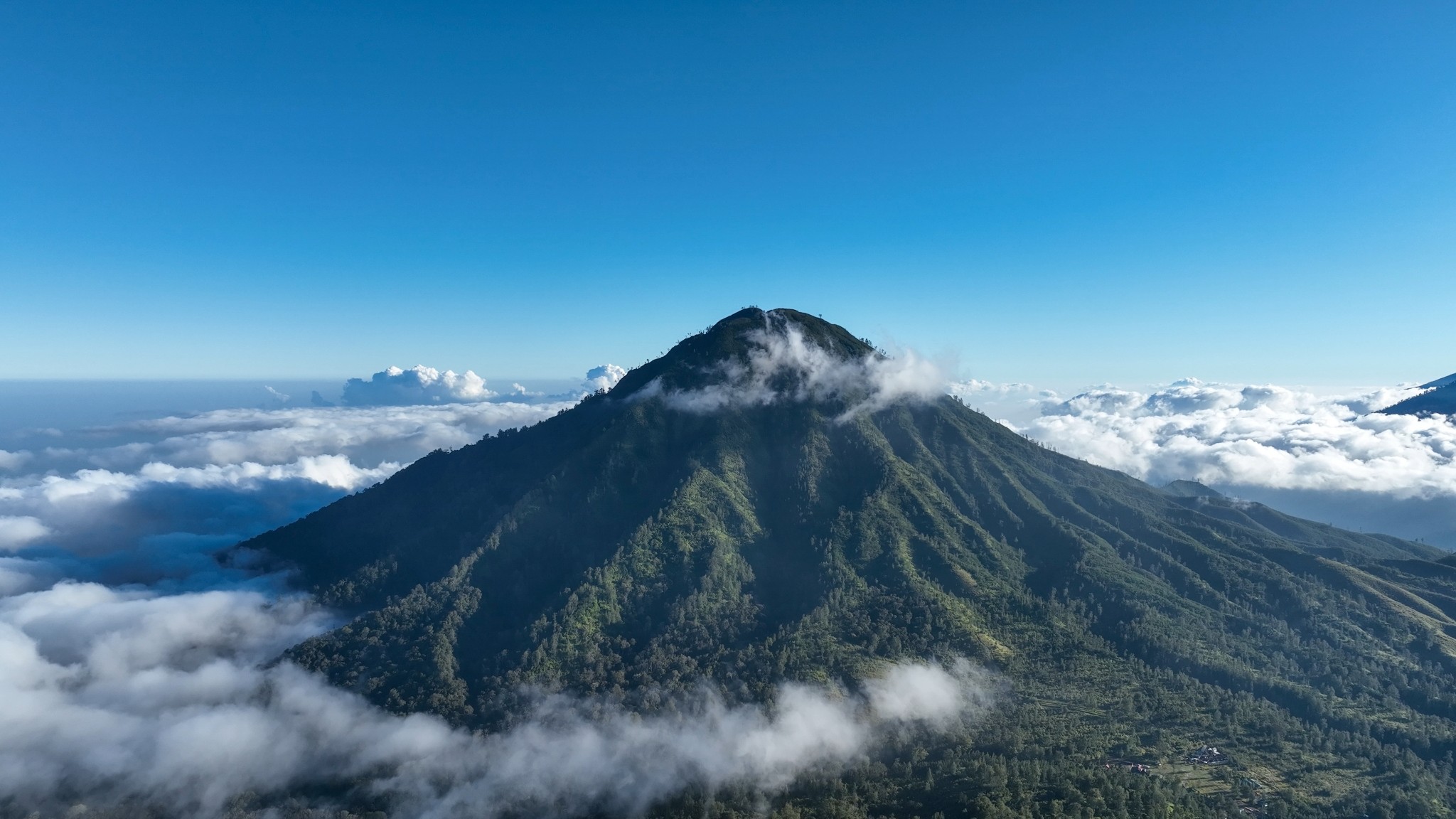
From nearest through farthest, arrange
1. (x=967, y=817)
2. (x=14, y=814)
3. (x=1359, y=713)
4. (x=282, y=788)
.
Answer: (x=967, y=817)
(x=14, y=814)
(x=282, y=788)
(x=1359, y=713)

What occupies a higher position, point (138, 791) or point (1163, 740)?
point (1163, 740)

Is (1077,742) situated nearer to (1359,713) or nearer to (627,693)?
(1359,713)

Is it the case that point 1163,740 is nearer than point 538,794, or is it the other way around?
point 538,794

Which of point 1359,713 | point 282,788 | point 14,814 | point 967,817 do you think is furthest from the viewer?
point 1359,713

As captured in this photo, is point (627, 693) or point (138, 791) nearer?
point (138, 791)

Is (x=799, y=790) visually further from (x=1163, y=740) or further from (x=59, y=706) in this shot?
(x=59, y=706)

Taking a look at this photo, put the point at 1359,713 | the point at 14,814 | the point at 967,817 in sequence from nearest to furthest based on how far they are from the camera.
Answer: the point at 967,817
the point at 14,814
the point at 1359,713

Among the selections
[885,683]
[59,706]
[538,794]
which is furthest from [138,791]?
[885,683]

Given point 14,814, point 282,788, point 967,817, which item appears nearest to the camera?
point 967,817

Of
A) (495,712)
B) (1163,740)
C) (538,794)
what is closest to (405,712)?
(495,712)
